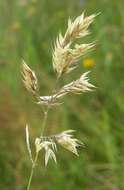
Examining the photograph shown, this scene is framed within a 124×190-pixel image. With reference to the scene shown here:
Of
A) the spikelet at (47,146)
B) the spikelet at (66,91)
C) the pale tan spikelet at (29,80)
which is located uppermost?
the pale tan spikelet at (29,80)

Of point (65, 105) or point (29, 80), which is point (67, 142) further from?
point (65, 105)

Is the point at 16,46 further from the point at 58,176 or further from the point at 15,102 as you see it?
the point at 58,176

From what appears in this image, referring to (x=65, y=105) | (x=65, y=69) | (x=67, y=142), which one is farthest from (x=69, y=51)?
(x=65, y=105)

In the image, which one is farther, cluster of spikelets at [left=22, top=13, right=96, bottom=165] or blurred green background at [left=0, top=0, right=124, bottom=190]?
blurred green background at [left=0, top=0, right=124, bottom=190]

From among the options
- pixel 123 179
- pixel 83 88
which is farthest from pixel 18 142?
pixel 83 88

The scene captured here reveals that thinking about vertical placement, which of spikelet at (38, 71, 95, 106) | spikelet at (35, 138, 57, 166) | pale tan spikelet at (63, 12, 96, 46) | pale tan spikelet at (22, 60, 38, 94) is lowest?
spikelet at (35, 138, 57, 166)

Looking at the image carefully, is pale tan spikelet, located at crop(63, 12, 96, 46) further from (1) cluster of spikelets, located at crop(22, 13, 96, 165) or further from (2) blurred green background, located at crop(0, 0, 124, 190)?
(2) blurred green background, located at crop(0, 0, 124, 190)

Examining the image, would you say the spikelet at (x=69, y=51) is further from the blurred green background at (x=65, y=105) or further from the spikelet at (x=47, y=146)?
the blurred green background at (x=65, y=105)

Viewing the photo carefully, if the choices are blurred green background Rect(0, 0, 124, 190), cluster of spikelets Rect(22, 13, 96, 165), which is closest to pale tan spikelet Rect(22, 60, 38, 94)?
cluster of spikelets Rect(22, 13, 96, 165)

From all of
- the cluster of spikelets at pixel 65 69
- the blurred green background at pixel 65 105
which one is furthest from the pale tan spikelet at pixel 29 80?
the blurred green background at pixel 65 105
